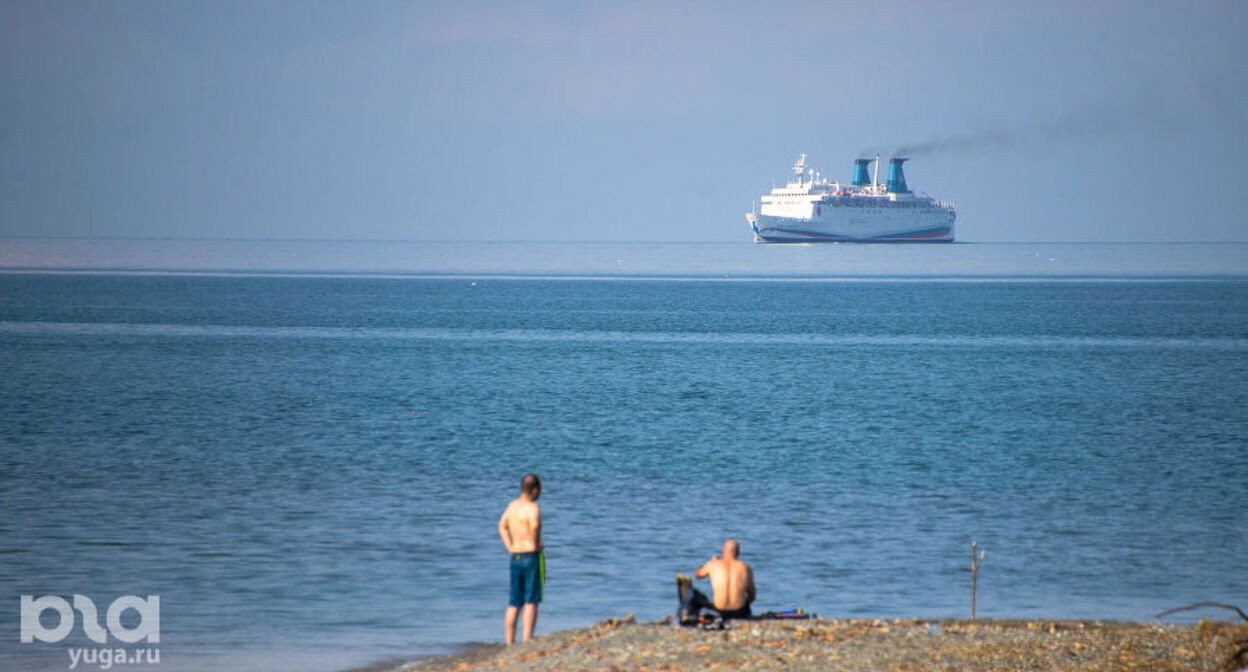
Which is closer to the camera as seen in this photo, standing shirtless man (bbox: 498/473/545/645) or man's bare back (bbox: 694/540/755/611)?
standing shirtless man (bbox: 498/473/545/645)

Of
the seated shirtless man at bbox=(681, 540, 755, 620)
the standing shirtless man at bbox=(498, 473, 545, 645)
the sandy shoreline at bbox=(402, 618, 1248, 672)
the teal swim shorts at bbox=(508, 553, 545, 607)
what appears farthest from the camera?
the teal swim shorts at bbox=(508, 553, 545, 607)

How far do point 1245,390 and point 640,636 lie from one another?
39.4 m

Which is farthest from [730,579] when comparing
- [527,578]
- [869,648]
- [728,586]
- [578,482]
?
[578,482]

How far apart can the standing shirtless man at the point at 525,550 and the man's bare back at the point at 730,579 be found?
1434 millimetres

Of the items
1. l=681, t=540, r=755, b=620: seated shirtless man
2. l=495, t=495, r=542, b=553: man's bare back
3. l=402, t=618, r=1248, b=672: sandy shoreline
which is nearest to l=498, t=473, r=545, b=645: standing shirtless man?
l=495, t=495, r=542, b=553: man's bare back

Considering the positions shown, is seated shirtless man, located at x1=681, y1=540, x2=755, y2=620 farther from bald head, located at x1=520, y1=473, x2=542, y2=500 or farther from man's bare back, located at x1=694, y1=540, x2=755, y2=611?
bald head, located at x1=520, y1=473, x2=542, y2=500

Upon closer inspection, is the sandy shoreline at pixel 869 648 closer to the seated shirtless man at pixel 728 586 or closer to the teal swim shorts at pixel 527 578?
the seated shirtless man at pixel 728 586

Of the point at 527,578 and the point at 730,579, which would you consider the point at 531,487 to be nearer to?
the point at 527,578

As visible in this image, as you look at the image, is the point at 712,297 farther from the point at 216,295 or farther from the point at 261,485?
the point at 261,485

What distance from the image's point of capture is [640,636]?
11.3m

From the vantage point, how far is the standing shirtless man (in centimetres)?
1158

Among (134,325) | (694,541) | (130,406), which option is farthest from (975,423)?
(134,325)

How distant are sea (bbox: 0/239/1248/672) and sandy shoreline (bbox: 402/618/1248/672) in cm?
250

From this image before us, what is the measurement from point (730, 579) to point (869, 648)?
1.37 metres
